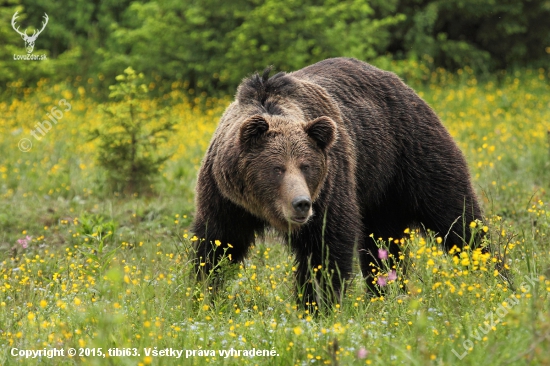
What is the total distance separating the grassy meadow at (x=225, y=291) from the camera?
11.3ft

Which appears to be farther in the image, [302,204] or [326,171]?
[326,171]

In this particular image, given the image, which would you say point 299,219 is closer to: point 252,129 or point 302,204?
point 302,204

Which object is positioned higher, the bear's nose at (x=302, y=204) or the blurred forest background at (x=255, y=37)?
the blurred forest background at (x=255, y=37)

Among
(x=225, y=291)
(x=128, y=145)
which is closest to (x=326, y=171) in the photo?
(x=225, y=291)

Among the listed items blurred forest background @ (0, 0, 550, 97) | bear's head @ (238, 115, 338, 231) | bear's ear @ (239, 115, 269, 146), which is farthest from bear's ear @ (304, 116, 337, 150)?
blurred forest background @ (0, 0, 550, 97)

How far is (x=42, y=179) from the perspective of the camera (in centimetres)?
938

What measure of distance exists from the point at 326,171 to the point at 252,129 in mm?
625

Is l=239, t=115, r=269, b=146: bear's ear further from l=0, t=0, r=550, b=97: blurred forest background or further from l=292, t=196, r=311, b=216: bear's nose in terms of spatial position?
l=0, t=0, r=550, b=97: blurred forest background

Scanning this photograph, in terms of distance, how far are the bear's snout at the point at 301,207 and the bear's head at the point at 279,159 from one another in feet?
0.37

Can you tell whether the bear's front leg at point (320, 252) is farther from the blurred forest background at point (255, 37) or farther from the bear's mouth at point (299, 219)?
the blurred forest background at point (255, 37)

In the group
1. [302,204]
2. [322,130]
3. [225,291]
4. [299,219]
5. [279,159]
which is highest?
[322,130]

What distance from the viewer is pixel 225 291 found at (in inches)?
194

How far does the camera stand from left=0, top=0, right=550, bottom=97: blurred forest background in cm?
1331

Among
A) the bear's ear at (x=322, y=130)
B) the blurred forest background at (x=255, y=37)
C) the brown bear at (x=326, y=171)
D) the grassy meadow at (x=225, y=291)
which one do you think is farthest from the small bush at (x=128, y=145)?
the blurred forest background at (x=255, y=37)
